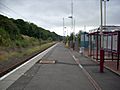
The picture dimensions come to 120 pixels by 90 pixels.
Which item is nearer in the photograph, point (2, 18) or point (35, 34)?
point (2, 18)

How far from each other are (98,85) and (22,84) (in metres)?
3.03

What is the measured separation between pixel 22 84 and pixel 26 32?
9687 cm

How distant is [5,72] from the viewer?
48.6 feet

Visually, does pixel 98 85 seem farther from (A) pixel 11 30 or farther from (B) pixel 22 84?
(A) pixel 11 30

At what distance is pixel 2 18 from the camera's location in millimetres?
66062

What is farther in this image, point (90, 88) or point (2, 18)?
point (2, 18)

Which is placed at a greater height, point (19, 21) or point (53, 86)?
point (19, 21)

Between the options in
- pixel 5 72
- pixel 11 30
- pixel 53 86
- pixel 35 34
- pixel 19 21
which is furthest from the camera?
pixel 35 34

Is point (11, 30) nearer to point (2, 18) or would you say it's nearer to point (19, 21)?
point (2, 18)

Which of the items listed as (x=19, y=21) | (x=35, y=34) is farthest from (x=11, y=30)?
(x=35, y=34)

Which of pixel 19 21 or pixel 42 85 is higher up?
pixel 19 21

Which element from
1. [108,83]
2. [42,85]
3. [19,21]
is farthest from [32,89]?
[19,21]

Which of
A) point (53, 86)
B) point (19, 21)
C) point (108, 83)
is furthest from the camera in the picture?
point (19, 21)

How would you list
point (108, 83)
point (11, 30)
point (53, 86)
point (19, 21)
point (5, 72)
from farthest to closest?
point (19, 21) < point (11, 30) < point (5, 72) < point (108, 83) < point (53, 86)
